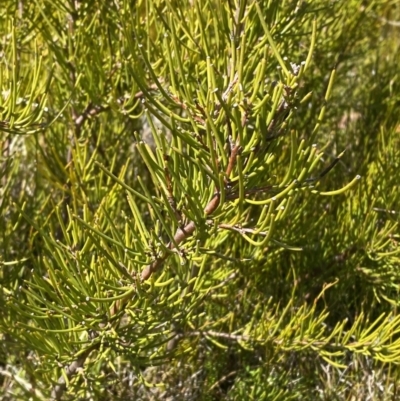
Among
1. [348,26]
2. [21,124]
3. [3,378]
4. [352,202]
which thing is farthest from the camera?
Result: [348,26]

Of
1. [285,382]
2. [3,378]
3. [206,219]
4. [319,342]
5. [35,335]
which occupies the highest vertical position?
[206,219]

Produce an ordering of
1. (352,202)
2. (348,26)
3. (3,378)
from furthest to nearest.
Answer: (348,26) → (3,378) → (352,202)

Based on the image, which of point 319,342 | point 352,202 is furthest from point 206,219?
point 352,202

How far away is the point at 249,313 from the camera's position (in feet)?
4.40

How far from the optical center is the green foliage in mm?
767

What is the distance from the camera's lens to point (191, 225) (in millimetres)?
772

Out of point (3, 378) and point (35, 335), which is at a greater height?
point (35, 335)

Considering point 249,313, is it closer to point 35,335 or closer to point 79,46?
point 35,335

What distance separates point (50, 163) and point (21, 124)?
432 millimetres

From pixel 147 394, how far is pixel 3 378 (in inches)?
15.5

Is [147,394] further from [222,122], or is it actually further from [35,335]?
[222,122]

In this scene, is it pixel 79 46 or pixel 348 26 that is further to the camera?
pixel 348 26

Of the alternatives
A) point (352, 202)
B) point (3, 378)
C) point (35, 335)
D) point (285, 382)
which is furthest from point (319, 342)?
point (3, 378)

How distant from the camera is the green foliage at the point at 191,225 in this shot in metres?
0.77
